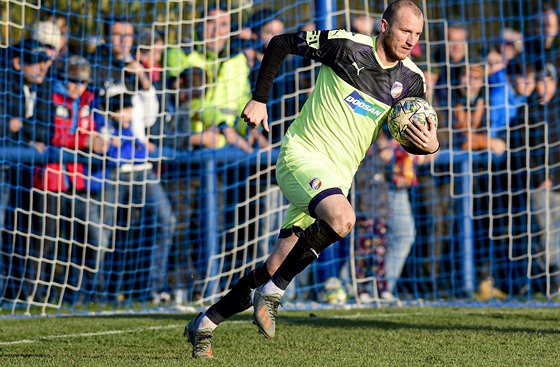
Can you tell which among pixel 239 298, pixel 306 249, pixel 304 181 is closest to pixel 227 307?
pixel 239 298

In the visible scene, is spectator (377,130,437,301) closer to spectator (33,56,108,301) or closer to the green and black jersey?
spectator (33,56,108,301)

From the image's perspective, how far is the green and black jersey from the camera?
18.7ft

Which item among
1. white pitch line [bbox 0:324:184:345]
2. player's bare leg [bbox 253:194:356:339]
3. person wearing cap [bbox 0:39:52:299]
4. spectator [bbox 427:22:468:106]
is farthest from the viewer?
spectator [bbox 427:22:468:106]

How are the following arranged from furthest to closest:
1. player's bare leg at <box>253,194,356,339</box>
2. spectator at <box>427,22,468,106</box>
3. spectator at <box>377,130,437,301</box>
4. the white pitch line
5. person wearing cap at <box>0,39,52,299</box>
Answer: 1. spectator at <box>427,22,468,106</box>
2. spectator at <box>377,130,437,301</box>
3. person wearing cap at <box>0,39,52,299</box>
4. the white pitch line
5. player's bare leg at <box>253,194,356,339</box>

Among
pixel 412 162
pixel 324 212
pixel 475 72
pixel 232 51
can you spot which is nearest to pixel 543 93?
pixel 475 72

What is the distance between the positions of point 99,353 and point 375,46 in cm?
235

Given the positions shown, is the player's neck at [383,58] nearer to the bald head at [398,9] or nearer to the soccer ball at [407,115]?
the bald head at [398,9]

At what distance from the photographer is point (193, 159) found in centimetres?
1000

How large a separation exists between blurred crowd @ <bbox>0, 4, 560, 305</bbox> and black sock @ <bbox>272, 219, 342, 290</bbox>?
4353 mm

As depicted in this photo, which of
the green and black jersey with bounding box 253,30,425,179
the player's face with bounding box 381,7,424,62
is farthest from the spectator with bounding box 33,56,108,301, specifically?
the player's face with bounding box 381,7,424,62

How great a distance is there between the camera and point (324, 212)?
17.1ft

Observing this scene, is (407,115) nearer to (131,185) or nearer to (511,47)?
(131,185)

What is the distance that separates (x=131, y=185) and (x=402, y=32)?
15.2 feet

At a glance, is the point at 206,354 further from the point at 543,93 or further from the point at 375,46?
the point at 543,93
